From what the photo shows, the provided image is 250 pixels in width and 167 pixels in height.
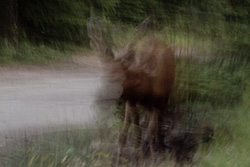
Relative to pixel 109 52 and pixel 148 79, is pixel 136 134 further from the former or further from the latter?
pixel 109 52

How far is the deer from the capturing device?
264cm

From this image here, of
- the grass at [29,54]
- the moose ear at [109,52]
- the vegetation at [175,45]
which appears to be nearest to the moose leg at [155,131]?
the vegetation at [175,45]

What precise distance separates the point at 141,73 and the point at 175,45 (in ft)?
1.00

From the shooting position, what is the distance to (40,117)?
258 centimetres

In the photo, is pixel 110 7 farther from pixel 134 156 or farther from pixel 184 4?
pixel 134 156

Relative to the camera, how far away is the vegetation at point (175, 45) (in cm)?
252

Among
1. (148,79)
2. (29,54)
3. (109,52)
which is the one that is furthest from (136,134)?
(29,54)

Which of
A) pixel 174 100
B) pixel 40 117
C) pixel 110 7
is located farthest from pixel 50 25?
pixel 174 100

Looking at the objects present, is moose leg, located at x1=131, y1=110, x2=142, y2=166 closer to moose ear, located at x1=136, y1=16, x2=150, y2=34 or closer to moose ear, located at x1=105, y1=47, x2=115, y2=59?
moose ear, located at x1=105, y1=47, x2=115, y2=59

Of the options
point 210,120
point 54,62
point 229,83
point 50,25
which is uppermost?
point 50,25

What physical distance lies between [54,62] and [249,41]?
54.6 inches

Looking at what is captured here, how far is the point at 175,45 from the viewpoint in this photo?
2779mm

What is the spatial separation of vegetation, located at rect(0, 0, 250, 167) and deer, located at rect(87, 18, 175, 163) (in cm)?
6

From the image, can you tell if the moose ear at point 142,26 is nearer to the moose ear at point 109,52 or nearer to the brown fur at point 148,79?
the brown fur at point 148,79
